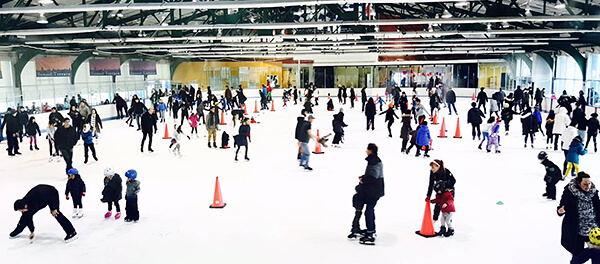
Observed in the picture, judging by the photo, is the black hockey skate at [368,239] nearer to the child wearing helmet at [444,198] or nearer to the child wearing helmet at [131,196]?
the child wearing helmet at [444,198]

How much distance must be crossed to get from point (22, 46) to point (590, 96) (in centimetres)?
2588

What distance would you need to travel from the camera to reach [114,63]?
94.1 feet

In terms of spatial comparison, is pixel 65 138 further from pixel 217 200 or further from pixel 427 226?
pixel 427 226

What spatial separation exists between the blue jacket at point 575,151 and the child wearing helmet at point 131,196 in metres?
7.92

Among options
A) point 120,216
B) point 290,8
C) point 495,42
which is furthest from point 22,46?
point 495,42

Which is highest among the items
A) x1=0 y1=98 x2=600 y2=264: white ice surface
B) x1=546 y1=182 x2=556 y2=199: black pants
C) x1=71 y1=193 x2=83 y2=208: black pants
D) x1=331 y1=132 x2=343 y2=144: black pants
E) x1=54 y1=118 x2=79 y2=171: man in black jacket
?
x1=54 y1=118 x2=79 y2=171: man in black jacket

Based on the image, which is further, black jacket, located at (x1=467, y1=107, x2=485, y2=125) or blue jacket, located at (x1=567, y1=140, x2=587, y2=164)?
black jacket, located at (x1=467, y1=107, x2=485, y2=125)

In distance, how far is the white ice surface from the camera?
19.8 feet

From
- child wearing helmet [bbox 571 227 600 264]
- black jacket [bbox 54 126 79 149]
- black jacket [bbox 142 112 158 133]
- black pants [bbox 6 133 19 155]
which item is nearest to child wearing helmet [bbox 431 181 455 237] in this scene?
child wearing helmet [bbox 571 227 600 264]

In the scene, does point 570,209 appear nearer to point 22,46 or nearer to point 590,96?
point 590,96

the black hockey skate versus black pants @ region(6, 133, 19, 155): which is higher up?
black pants @ region(6, 133, 19, 155)

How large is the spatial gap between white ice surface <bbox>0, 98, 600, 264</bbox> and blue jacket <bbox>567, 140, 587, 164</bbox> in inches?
29.4

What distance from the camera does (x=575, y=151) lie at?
9.08 meters

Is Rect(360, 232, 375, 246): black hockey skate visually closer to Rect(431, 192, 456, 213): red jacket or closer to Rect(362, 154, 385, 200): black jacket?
Rect(362, 154, 385, 200): black jacket
